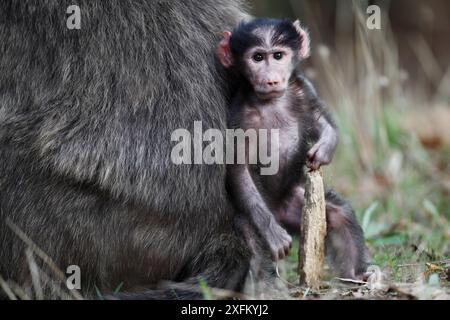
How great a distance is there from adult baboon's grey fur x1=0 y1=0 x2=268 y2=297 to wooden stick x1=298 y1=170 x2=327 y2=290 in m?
0.24

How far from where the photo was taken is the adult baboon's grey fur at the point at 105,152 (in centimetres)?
331

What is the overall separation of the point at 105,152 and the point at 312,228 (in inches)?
33.5

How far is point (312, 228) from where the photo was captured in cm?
347

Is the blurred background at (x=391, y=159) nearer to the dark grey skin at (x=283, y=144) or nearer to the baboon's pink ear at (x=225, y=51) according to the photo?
the dark grey skin at (x=283, y=144)

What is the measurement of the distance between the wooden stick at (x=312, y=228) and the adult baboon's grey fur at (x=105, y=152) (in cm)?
24

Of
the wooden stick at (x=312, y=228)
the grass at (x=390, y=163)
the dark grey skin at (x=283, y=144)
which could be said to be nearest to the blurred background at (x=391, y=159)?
the grass at (x=390, y=163)

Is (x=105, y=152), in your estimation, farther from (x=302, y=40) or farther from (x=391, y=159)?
(x=391, y=159)

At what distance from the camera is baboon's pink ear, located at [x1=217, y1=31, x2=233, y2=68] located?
348 cm

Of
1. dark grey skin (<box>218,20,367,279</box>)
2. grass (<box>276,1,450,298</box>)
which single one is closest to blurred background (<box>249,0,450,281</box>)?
grass (<box>276,1,450,298</box>)

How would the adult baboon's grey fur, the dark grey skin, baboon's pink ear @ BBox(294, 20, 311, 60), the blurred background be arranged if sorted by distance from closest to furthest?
the adult baboon's grey fur, the dark grey skin, baboon's pink ear @ BBox(294, 20, 311, 60), the blurred background

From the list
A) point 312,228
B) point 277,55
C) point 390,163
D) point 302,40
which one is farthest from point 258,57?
point 390,163

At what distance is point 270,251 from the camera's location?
3371mm

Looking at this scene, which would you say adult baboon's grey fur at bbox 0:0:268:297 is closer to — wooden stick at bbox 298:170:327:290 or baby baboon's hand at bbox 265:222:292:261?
baby baboon's hand at bbox 265:222:292:261
